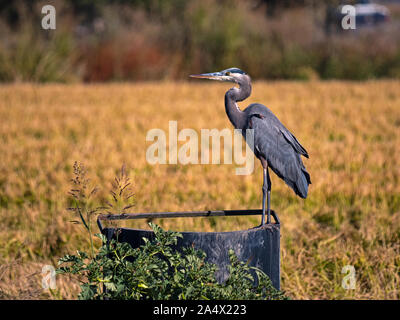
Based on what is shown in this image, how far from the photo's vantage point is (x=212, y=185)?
20.1 ft

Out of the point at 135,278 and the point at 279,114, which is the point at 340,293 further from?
the point at 279,114

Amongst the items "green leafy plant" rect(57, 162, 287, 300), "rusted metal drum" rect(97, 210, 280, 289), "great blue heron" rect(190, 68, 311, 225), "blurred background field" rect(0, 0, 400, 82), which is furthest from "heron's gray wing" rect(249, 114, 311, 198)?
"blurred background field" rect(0, 0, 400, 82)

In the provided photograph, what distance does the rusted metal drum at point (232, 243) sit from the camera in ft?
8.70

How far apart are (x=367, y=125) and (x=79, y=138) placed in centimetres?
451

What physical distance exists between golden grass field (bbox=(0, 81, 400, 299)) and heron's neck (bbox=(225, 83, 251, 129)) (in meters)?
1.54

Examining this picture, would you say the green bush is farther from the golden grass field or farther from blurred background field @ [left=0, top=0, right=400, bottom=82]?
blurred background field @ [left=0, top=0, right=400, bottom=82]

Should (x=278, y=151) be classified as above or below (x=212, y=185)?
above

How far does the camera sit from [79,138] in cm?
890

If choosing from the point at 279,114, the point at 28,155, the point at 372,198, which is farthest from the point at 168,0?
the point at 372,198

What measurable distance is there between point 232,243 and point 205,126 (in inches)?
276

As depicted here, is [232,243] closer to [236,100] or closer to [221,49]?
[236,100]

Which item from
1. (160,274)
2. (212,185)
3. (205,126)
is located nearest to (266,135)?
(160,274)

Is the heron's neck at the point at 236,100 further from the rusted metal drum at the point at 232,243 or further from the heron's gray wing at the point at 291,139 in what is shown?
the rusted metal drum at the point at 232,243

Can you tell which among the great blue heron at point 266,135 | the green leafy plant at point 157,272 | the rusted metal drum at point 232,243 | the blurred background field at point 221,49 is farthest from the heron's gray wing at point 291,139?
the blurred background field at point 221,49
